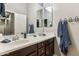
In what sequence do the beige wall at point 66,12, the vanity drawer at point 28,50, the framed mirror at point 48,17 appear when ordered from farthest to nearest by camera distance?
the framed mirror at point 48,17, the beige wall at point 66,12, the vanity drawer at point 28,50

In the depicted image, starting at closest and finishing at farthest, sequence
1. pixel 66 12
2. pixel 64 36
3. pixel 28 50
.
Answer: pixel 28 50 → pixel 64 36 → pixel 66 12

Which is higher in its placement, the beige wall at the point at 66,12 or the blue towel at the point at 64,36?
the beige wall at the point at 66,12

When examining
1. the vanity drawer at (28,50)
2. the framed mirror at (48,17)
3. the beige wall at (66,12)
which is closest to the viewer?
the vanity drawer at (28,50)

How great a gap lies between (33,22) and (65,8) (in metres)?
1.06

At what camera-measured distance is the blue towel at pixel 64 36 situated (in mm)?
3240

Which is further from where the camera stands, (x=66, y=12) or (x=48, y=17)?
(x=48, y=17)

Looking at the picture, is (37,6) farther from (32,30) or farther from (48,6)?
(32,30)

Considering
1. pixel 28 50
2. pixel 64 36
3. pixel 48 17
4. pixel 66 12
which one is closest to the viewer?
pixel 28 50

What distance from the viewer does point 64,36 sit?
3.28 meters

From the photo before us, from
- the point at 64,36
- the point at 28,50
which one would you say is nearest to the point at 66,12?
the point at 64,36

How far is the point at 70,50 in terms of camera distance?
3.42m

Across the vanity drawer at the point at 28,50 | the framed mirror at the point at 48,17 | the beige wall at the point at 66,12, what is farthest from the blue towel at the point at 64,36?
the vanity drawer at the point at 28,50

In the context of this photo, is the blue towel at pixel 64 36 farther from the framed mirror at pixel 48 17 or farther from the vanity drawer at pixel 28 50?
the vanity drawer at pixel 28 50

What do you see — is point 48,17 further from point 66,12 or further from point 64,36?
point 64,36
